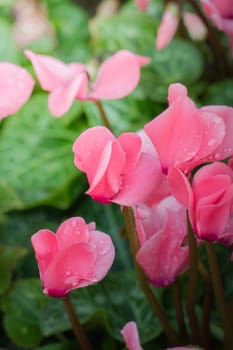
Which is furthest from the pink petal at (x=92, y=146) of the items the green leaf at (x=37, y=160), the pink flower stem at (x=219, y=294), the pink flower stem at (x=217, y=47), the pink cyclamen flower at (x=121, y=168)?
the pink flower stem at (x=217, y=47)

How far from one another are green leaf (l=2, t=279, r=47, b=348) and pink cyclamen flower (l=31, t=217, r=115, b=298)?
0.31 meters

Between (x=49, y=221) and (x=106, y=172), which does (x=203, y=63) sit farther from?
(x=106, y=172)

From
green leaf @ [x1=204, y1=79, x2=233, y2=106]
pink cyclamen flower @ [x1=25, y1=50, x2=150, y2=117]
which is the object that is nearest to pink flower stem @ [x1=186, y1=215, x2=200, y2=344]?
pink cyclamen flower @ [x1=25, y1=50, x2=150, y2=117]

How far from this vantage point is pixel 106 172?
24.2 inches

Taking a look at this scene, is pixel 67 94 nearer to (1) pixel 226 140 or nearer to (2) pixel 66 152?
(1) pixel 226 140

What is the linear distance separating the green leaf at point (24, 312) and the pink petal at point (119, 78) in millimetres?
283

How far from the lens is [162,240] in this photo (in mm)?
692

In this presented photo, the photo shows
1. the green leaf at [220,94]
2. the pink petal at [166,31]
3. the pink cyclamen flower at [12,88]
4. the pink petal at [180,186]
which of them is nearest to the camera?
the pink petal at [180,186]

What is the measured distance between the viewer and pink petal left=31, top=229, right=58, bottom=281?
2.08 ft

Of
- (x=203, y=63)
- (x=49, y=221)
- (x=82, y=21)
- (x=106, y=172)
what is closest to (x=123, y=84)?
(x=106, y=172)

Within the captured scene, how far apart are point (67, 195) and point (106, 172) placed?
1.71 feet

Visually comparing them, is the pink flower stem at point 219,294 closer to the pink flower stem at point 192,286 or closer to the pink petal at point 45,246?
the pink flower stem at point 192,286

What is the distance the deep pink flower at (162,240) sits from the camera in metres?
0.69

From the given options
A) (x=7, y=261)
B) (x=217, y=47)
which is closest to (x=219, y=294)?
(x=7, y=261)
